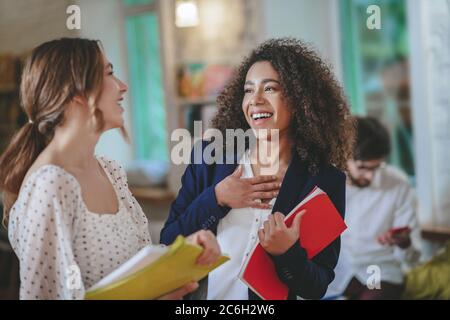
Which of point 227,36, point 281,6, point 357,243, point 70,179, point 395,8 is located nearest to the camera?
point 70,179

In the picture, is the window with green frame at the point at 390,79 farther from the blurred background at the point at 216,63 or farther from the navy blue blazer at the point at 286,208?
the navy blue blazer at the point at 286,208

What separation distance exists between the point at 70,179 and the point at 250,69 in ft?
1.29

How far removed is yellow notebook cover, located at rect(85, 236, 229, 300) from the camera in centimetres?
99

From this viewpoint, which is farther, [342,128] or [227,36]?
[227,36]

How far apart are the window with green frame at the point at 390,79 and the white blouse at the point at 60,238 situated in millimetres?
2217

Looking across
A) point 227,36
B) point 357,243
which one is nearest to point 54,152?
point 357,243

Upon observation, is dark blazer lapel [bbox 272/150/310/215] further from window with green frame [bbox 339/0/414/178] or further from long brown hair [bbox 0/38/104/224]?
window with green frame [bbox 339/0/414/178]

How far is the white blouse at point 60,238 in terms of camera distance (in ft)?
3.21

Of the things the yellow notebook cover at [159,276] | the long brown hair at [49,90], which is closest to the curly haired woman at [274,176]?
the yellow notebook cover at [159,276]

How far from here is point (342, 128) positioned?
1247 mm

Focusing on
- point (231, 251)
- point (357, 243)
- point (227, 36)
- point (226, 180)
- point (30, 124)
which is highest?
point (227, 36)

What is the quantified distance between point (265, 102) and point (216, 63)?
214 cm

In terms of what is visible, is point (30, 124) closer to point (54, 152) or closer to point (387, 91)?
point (54, 152)

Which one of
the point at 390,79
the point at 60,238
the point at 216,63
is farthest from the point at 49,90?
the point at 390,79
